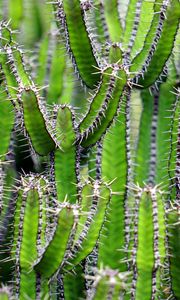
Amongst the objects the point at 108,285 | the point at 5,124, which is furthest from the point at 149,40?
the point at 108,285

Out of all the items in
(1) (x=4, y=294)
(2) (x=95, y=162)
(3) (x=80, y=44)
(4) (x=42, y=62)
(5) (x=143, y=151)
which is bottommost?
(1) (x=4, y=294)

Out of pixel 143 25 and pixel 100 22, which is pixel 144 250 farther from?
pixel 100 22

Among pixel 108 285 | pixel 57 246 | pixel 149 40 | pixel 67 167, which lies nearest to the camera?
pixel 108 285

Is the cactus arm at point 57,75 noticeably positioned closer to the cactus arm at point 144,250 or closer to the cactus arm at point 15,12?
the cactus arm at point 15,12

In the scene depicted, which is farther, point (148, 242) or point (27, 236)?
point (27, 236)

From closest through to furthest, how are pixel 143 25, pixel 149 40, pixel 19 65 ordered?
pixel 19 65
pixel 149 40
pixel 143 25

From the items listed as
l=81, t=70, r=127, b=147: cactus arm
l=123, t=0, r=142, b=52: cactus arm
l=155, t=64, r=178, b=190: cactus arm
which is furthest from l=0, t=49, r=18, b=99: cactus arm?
l=155, t=64, r=178, b=190: cactus arm

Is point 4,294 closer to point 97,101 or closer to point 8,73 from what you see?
point 97,101

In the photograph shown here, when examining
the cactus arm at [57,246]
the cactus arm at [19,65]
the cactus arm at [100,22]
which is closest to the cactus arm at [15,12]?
the cactus arm at [100,22]

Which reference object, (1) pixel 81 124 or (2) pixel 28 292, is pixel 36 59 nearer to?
(1) pixel 81 124

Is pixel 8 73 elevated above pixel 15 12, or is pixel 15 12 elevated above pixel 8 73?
pixel 15 12
